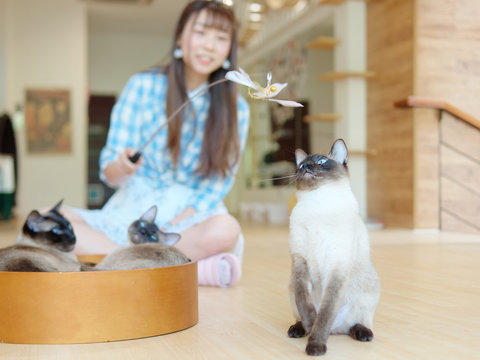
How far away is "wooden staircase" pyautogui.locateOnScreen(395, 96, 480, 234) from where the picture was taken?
3473 mm

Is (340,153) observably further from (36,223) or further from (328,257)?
(36,223)

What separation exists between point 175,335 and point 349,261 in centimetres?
37

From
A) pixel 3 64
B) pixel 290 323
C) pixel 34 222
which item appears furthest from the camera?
pixel 3 64

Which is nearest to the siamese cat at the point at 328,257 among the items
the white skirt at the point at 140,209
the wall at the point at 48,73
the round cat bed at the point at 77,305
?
the round cat bed at the point at 77,305

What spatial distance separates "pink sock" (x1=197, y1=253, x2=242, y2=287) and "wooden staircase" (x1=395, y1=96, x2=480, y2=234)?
2.30 metres

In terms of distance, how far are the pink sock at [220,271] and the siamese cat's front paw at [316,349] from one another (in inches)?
29.3

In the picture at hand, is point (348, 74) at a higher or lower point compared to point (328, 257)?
higher

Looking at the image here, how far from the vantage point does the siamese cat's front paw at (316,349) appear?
858 mm

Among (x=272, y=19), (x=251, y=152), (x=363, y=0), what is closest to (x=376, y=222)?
(x=363, y=0)

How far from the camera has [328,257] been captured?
89 cm

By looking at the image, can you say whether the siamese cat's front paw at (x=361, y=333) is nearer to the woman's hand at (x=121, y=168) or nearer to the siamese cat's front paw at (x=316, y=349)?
the siamese cat's front paw at (x=316, y=349)

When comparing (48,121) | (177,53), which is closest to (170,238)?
(177,53)

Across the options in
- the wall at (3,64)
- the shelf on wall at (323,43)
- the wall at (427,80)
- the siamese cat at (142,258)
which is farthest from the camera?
the wall at (3,64)

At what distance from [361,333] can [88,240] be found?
3.30 ft
